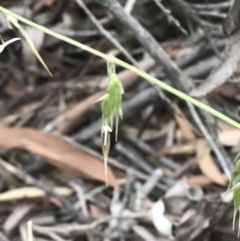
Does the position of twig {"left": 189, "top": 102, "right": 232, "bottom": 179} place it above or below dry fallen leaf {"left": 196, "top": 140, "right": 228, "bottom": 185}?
above

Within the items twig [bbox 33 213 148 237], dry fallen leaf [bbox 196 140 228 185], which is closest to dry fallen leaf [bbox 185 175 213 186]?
dry fallen leaf [bbox 196 140 228 185]

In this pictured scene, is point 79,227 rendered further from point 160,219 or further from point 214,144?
point 214,144

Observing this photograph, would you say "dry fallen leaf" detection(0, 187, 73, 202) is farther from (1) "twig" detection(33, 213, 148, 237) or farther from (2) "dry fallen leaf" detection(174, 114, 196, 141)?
(2) "dry fallen leaf" detection(174, 114, 196, 141)

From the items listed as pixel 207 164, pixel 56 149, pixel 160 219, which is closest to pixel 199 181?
pixel 207 164

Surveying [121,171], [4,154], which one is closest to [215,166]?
[121,171]

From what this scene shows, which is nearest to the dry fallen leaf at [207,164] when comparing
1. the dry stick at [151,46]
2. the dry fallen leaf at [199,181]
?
the dry fallen leaf at [199,181]

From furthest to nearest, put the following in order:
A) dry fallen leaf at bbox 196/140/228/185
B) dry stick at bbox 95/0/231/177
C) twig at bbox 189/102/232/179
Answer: dry fallen leaf at bbox 196/140/228/185
twig at bbox 189/102/232/179
dry stick at bbox 95/0/231/177
